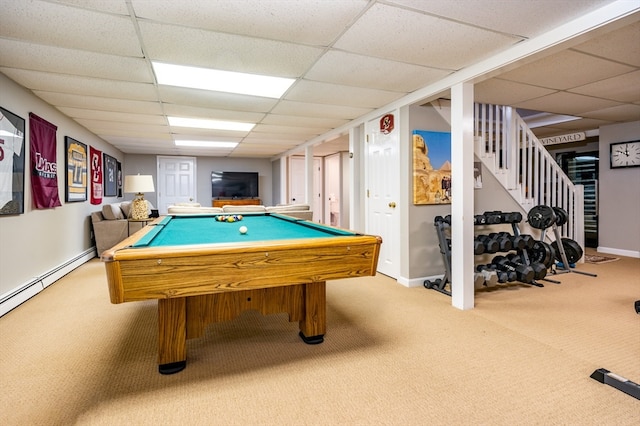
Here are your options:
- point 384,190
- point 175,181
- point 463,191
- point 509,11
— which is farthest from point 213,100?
point 175,181

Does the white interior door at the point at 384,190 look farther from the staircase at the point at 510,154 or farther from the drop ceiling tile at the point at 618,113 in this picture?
the drop ceiling tile at the point at 618,113

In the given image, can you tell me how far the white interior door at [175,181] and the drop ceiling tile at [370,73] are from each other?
6.83 metres

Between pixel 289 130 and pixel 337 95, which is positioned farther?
pixel 289 130

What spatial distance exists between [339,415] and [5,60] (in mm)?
3517

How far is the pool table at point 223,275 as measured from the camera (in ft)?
4.96

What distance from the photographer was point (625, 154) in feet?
17.6

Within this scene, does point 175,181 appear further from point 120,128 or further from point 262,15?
point 262,15

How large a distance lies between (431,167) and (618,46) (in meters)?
1.80

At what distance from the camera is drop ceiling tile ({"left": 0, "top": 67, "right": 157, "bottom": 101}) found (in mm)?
2932

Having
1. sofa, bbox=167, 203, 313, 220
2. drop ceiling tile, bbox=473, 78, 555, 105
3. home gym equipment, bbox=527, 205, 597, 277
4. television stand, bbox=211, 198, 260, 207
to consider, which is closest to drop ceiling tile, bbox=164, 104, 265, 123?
sofa, bbox=167, 203, 313, 220

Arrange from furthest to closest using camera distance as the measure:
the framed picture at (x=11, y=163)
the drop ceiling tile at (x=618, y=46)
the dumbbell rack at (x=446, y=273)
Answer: the dumbbell rack at (x=446, y=273), the framed picture at (x=11, y=163), the drop ceiling tile at (x=618, y=46)

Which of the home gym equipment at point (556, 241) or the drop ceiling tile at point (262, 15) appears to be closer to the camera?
the drop ceiling tile at point (262, 15)

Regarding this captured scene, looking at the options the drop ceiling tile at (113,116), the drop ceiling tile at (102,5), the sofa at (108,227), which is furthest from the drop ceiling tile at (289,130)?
the drop ceiling tile at (102,5)

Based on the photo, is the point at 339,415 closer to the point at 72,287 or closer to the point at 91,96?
the point at 72,287
